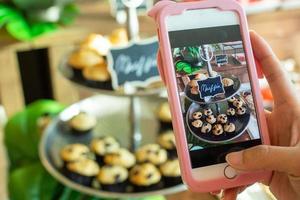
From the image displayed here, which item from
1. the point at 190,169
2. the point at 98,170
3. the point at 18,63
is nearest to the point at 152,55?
the point at 98,170

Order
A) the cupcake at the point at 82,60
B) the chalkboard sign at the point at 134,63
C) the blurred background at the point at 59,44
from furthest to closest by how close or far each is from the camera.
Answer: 1. the blurred background at the point at 59,44
2. the cupcake at the point at 82,60
3. the chalkboard sign at the point at 134,63

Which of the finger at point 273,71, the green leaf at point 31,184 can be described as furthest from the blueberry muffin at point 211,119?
the green leaf at point 31,184

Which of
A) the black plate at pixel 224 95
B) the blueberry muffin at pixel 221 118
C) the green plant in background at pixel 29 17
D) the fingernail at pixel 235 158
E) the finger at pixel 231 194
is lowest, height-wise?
the finger at pixel 231 194

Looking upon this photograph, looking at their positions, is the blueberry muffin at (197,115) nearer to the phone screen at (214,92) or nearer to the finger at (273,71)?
the phone screen at (214,92)

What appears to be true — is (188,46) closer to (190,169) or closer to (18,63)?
(190,169)

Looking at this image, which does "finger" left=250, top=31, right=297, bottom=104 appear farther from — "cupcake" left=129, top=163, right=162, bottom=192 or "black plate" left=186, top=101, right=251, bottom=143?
"cupcake" left=129, top=163, right=162, bottom=192

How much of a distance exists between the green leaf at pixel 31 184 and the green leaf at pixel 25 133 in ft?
0.21

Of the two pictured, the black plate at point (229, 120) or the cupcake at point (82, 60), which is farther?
the cupcake at point (82, 60)

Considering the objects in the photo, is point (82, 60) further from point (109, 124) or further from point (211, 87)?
point (211, 87)

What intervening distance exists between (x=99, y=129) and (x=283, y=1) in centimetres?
61

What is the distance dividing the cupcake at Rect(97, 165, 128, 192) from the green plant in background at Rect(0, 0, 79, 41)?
424 millimetres

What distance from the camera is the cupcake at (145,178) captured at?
0.88 m

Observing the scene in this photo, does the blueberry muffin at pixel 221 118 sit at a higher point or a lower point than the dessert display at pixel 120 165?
higher

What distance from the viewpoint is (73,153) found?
92 cm
